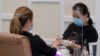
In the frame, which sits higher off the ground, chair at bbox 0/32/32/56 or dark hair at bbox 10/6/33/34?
dark hair at bbox 10/6/33/34

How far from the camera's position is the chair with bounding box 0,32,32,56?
182 centimetres

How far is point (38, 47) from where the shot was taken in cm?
209

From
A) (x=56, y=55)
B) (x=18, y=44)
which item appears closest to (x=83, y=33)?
(x=56, y=55)

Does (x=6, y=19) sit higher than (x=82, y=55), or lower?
higher

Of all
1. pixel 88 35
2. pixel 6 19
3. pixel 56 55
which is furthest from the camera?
pixel 6 19

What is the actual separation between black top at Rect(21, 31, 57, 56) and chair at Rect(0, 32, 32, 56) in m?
0.20

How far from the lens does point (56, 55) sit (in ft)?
Answer: 6.98

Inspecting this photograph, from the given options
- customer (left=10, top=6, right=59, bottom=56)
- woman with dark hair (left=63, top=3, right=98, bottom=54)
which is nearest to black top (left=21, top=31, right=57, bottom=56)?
customer (left=10, top=6, right=59, bottom=56)

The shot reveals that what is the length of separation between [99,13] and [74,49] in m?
0.94

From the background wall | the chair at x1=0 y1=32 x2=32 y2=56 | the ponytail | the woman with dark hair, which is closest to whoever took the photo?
the chair at x1=0 y1=32 x2=32 y2=56

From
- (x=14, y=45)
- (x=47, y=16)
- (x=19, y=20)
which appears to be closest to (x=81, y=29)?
(x=47, y=16)

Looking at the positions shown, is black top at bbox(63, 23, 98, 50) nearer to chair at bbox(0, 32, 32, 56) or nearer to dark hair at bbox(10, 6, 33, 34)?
dark hair at bbox(10, 6, 33, 34)

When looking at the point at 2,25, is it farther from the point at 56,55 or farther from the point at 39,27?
the point at 56,55

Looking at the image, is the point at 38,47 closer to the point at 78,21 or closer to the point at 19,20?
the point at 19,20
